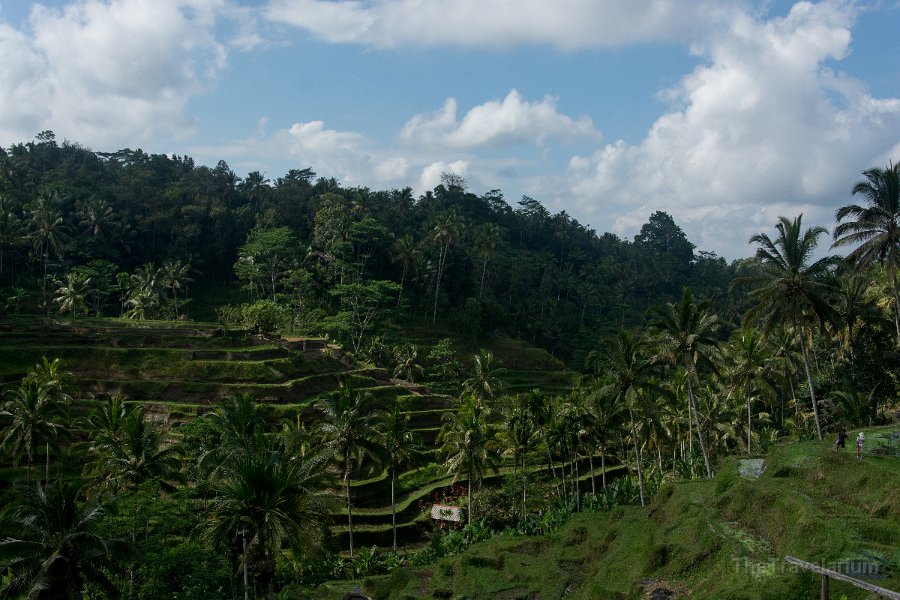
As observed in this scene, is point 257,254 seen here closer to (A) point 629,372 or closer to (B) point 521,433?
(B) point 521,433

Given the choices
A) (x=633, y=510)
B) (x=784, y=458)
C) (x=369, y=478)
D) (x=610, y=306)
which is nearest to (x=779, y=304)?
(x=784, y=458)

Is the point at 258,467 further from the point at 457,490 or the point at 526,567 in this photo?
the point at 457,490

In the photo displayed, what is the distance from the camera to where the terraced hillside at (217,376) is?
46812 millimetres

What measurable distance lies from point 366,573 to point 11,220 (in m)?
63.3

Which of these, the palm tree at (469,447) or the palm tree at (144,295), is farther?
the palm tree at (144,295)

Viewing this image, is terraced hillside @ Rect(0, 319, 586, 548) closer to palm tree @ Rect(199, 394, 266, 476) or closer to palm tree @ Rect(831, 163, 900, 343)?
palm tree @ Rect(199, 394, 266, 476)

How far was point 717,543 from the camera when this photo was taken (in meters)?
21.9

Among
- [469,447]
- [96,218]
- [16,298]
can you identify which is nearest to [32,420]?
[469,447]

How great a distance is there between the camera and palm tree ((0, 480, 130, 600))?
2083 cm

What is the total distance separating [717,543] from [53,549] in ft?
69.2

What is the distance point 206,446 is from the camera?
123 ft

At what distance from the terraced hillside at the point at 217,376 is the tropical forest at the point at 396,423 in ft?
0.80

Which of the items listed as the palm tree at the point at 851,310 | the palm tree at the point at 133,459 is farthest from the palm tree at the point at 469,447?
the palm tree at the point at 851,310

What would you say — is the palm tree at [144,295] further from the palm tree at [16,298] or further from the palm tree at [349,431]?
the palm tree at [349,431]
